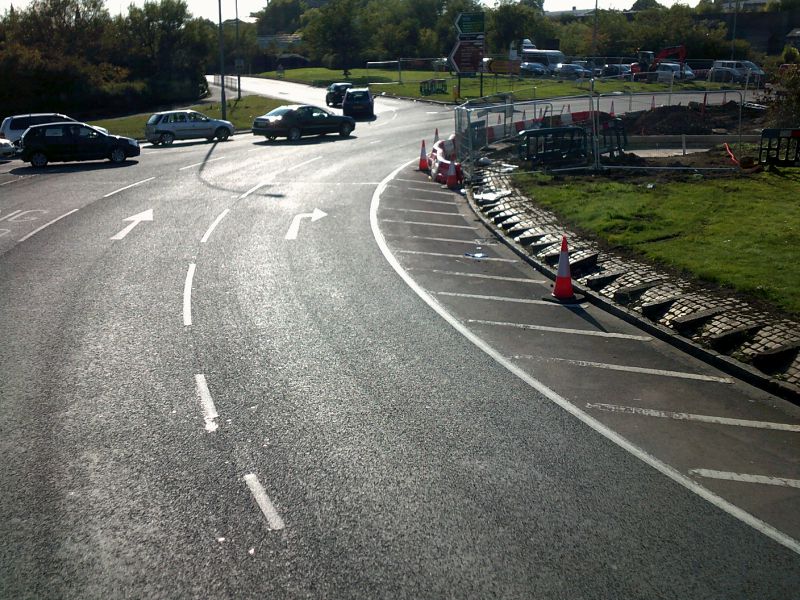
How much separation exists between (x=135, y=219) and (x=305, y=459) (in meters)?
14.5

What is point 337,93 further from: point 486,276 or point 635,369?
point 635,369

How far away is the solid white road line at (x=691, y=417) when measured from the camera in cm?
879

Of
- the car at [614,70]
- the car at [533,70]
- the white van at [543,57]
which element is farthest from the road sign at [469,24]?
the white van at [543,57]

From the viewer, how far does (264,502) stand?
23.1 feet

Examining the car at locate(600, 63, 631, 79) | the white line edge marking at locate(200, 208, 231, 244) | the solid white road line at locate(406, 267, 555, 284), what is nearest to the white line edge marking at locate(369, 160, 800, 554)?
the solid white road line at locate(406, 267, 555, 284)

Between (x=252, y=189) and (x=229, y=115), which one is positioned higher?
(x=229, y=115)

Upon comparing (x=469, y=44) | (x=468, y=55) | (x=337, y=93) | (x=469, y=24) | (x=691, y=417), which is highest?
(x=469, y=24)

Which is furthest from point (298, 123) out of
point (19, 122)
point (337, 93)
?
point (337, 93)

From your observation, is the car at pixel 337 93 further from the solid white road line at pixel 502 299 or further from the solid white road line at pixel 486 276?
the solid white road line at pixel 502 299

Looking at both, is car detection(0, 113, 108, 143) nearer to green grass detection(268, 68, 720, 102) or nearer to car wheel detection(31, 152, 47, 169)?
car wheel detection(31, 152, 47, 169)

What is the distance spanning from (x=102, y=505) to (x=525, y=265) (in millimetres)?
10377

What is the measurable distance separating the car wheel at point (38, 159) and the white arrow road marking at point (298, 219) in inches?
599

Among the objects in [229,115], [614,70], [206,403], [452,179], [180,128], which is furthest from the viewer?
[614,70]

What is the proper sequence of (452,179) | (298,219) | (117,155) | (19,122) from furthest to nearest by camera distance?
(19,122)
(117,155)
(452,179)
(298,219)
